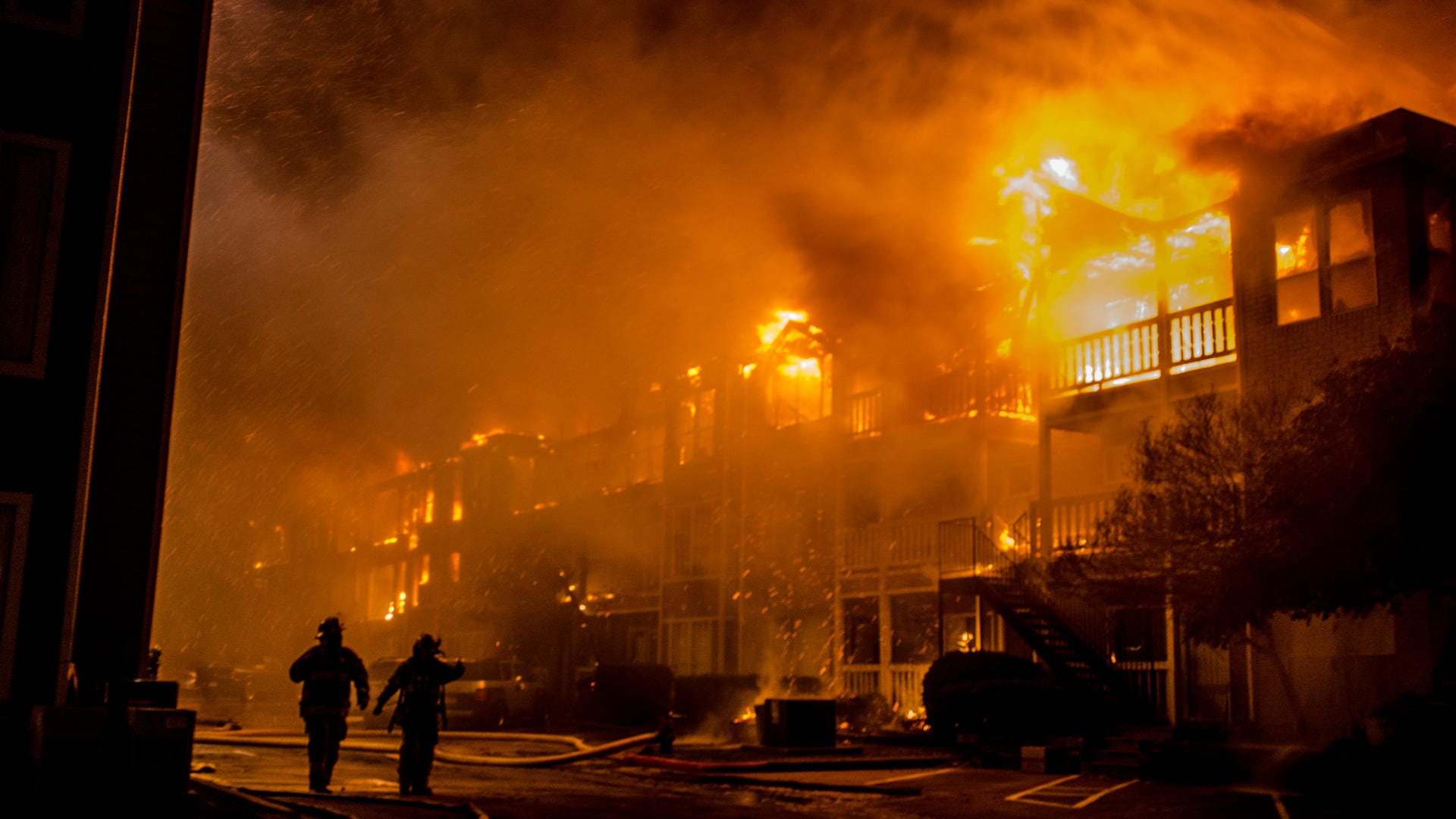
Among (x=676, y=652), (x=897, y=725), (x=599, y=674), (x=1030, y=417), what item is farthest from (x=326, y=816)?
(x=676, y=652)

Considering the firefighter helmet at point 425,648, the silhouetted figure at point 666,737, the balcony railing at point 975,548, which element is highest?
the balcony railing at point 975,548

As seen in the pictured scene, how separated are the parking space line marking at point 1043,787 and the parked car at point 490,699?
535 inches

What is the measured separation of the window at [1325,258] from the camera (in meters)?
18.3

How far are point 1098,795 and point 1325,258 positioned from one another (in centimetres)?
857

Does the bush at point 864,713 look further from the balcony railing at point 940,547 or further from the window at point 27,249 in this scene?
the window at point 27,249

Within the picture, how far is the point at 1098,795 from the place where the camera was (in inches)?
556

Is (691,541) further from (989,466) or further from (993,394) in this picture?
(993,394)

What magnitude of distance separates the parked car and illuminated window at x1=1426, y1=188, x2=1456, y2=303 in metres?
17.8

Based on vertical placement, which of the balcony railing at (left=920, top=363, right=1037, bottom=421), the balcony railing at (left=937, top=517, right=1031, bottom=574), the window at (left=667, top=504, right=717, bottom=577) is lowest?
the balcony railing at (left=937, top=517, right=1031, bottom=574)

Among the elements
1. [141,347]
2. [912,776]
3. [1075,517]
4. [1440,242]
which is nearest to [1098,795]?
[912,776]

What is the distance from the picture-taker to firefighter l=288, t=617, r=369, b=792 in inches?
531

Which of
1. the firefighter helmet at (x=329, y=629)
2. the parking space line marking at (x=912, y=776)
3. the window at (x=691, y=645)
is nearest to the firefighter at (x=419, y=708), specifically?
the firefighter helmet at (x=329, y=629)

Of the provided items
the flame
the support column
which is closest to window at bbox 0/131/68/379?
the support column

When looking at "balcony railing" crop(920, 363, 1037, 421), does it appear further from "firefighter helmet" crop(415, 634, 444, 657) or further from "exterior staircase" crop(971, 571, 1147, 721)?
"firefighter helmet" crop(415, 634, 444, 657)
